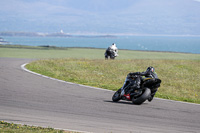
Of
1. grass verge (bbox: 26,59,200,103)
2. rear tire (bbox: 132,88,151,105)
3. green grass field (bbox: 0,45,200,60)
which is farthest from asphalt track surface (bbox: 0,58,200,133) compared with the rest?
green grass field (bbox: 0,45,200,60)

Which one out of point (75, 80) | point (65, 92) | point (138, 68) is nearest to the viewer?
point (65, 92)

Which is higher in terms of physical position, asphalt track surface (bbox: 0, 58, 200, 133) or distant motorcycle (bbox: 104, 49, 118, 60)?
distant motorcycle (bbox: 104, 49, 118, 60)

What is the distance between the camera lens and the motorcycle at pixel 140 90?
41.0 feet

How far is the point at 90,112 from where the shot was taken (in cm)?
1117

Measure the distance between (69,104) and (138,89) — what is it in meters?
2.26

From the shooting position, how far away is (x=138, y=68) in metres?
29.4

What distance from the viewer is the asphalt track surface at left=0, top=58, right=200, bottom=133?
9.61 m

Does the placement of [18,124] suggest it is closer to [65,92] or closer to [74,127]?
[74,127]

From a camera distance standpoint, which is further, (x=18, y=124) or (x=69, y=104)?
(x=69, y=104)

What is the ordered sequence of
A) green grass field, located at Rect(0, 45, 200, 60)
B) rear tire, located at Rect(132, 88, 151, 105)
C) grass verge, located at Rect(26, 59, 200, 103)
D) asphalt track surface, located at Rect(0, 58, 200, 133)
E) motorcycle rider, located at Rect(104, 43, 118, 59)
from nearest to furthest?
asphalt track surface, located at Rect(0, 58, 200, 133) < rear tire, located at Rect(132, 88, 151, 105) < grass verge, located at Rect(26, 59, 200, 103) < motorcycle rider, located at Rect(104, 43, 118, 59) < green grass field, located at Rect(0, 45, 200, 60)

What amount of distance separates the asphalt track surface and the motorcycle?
0.22 m

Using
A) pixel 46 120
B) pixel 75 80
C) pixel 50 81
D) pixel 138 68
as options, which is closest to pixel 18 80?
pixel 50 81

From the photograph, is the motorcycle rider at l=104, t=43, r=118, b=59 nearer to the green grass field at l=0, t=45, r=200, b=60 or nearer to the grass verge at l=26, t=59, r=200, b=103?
the grass verge at l=26, t=59, r=200, b=103

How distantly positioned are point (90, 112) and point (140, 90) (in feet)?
7.37
